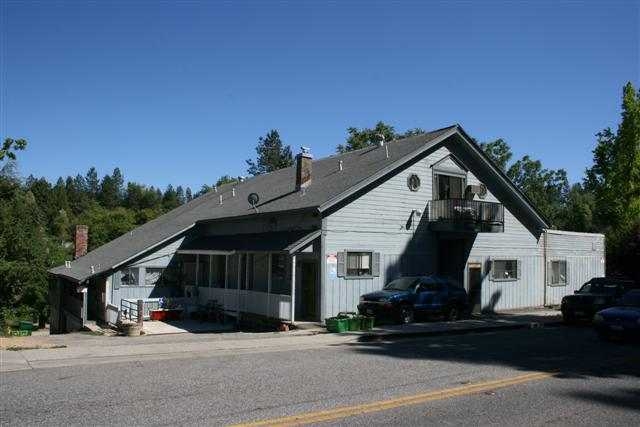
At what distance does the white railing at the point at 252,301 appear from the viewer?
65.2 ft

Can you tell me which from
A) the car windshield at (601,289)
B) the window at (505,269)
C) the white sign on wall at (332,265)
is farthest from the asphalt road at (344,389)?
the window at (505,269)

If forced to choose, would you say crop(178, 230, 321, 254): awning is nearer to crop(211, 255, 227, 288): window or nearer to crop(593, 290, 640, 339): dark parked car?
crop(211, 255, 227, 288): window

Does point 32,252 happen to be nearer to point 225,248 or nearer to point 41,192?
point 225,248

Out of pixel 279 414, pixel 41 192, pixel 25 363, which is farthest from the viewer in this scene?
pixel 41 192

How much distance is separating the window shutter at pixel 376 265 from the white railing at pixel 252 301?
11.5ft

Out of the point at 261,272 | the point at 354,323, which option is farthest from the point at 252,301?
the point at 354,323

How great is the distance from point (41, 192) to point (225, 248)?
3706 inches

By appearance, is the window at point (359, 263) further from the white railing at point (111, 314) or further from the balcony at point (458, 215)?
the white railing at point (111, 314)

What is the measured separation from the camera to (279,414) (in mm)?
7664

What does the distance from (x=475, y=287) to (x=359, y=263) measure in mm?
6318

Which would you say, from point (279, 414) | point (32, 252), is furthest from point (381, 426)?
point (32, 252)

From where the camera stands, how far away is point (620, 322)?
15.5 metres

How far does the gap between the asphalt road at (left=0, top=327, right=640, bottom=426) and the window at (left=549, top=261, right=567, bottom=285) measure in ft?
48.5

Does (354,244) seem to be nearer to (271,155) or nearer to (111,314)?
(111,314)
